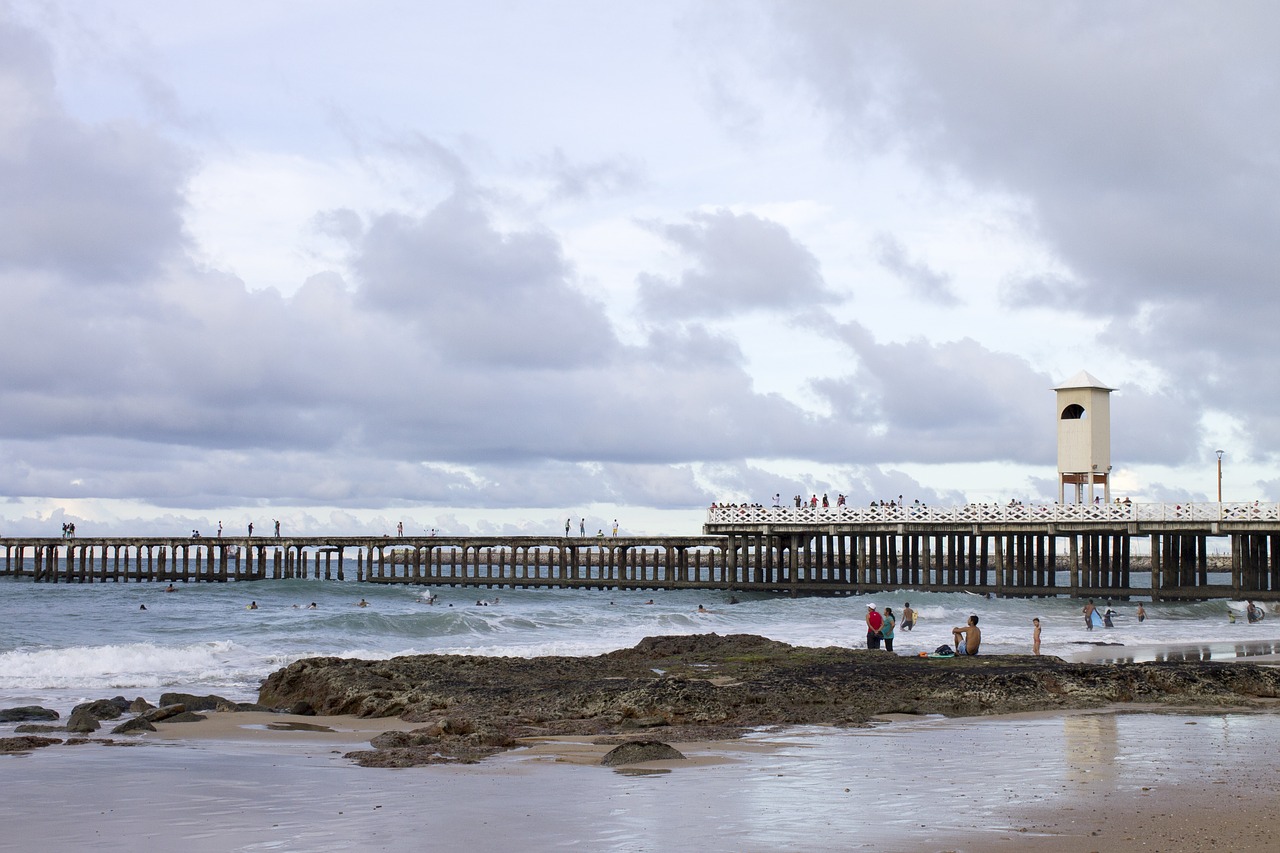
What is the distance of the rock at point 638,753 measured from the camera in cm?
1219

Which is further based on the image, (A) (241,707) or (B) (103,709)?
(A) (241,707)

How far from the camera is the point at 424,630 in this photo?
36625mm

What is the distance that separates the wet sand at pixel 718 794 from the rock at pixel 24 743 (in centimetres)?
30

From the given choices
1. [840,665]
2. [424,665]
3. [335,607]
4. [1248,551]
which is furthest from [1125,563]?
[424,665]

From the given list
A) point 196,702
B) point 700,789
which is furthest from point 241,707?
point 700,789

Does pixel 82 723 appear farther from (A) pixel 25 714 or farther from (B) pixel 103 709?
(A) pixel 25 714

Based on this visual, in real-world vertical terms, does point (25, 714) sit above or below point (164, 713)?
below

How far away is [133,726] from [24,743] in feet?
5.04

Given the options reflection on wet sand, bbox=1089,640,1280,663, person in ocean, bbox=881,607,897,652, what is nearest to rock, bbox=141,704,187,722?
person in ocean, bbox=881,607,897,652

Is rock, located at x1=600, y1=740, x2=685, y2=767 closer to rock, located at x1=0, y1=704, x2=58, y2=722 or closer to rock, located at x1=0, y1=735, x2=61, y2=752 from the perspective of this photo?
rock, located at x1=0, y1=735, x2=61, y2=752

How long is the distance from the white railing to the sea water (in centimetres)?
319

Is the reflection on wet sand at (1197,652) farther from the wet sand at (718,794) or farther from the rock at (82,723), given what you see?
the rock at (82,723)

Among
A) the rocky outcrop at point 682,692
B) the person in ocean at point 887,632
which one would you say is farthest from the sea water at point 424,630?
the rocky outcrop at point 682,692

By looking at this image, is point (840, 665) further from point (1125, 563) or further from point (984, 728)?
point (1125, 563)
